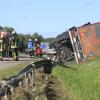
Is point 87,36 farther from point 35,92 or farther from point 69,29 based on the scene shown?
point 35,92

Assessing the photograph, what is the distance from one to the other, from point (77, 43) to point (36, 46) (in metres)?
5.03

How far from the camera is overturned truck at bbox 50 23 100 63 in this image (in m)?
32.4

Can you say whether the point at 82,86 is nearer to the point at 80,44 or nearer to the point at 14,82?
the point at 14,82

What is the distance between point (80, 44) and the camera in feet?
107

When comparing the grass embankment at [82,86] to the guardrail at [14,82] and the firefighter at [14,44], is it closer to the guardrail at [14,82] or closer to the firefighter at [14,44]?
the guardrail at [14,82]

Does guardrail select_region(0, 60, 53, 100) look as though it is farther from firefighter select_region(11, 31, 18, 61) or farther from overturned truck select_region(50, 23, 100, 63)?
overturned truck select_region(50, 23, 100, 63)

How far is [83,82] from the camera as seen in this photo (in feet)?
58.8

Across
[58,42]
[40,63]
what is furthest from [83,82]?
[58,42]

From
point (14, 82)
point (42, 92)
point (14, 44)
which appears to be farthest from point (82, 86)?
point (14, 44)

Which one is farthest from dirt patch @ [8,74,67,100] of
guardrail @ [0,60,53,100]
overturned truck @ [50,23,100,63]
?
overturned truck @ [50,23,100,63]

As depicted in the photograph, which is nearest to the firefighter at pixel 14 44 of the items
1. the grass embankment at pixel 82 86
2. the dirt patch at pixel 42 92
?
the grass embankment at pixel 82 86

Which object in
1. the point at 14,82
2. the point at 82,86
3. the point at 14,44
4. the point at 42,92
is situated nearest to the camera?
the point at 14,82

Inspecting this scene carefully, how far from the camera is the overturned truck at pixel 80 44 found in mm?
32438

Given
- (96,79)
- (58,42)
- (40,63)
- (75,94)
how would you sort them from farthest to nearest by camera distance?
(58,42), (96,79), (40,63), (75,94)
